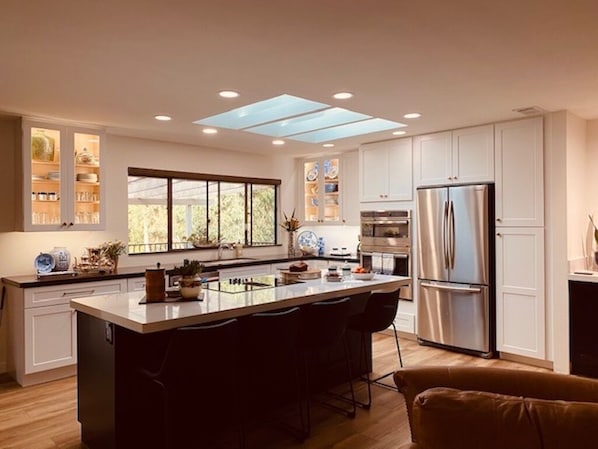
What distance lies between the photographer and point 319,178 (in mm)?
6695

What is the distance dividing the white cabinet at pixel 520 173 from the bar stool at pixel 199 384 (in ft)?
10.2

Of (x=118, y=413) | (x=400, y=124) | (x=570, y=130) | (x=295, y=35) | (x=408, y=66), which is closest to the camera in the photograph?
(x=295, y=35)

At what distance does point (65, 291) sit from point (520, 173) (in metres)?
4.46

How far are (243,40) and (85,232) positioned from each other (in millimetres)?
3294

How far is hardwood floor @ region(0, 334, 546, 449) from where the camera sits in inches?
117

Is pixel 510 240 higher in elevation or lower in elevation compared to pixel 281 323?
higher

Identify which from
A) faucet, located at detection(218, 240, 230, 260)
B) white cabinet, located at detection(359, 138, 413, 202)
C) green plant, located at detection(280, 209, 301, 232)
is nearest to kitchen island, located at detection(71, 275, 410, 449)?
white cabinet, located at detection(359, 138, 413, 202)

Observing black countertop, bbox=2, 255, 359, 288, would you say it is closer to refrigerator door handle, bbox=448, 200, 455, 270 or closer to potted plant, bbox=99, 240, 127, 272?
potted plant, bbox=99, 240, 127, 272

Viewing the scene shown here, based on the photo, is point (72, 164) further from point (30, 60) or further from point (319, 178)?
point (319, 178)

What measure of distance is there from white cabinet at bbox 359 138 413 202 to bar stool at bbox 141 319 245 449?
3185mm

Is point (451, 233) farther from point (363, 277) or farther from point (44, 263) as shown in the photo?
point (44, 263)

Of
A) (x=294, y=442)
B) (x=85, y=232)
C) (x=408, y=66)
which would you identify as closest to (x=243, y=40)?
(x=408, y=66)

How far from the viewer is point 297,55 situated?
2682 mm

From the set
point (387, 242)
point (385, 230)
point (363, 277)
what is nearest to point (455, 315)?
point (387, 242)
